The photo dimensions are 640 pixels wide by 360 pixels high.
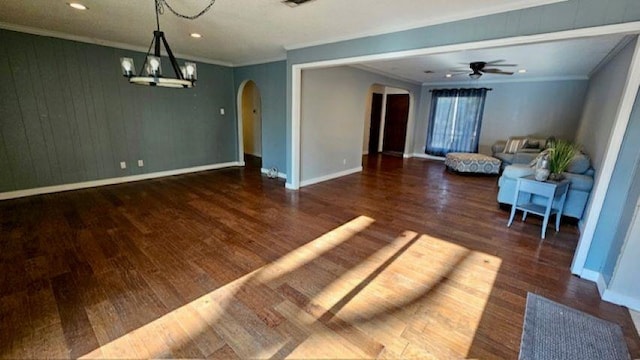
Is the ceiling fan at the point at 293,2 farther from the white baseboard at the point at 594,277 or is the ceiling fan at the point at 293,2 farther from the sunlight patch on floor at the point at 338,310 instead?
the white baseboard at the point at 594,277

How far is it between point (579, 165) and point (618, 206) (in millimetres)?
1846

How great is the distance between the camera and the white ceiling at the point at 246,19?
2621mm

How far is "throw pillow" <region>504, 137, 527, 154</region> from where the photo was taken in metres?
6.89

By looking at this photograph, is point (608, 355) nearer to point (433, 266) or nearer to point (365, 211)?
point (433, 266)

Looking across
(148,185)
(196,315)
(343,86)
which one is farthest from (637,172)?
(148,185)

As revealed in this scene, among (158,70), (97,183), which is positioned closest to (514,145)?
(158,70)

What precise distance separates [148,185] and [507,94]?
29.7 feet

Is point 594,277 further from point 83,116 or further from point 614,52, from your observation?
point 83,116

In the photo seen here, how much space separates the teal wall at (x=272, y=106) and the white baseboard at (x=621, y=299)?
4.80 m

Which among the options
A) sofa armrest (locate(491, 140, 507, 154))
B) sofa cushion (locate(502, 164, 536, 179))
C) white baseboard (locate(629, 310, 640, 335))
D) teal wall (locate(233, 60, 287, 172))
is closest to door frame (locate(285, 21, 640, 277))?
white baseboard (locate(629, 310, 640, 335))

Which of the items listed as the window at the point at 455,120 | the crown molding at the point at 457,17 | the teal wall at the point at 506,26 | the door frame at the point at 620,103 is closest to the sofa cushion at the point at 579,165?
the door frame at the point at 620,103

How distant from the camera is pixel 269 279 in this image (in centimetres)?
234

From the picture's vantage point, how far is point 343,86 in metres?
5.63

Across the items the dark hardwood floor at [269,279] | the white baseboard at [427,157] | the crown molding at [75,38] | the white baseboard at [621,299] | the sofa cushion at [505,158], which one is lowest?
the dark hardwood floor at [269,279]
